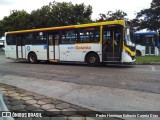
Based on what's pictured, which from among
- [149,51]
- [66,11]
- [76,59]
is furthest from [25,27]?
[76,59]

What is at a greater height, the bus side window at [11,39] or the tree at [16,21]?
the tree at [16,21]

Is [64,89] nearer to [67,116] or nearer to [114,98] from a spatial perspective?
[114,98]

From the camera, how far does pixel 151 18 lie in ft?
149

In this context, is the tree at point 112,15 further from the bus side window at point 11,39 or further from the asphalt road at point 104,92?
the asphalt road at point 104,92

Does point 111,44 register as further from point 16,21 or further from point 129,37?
point 16,21

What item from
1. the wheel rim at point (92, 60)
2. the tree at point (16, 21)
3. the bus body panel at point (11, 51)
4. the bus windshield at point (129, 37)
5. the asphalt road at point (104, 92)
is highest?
the tree at point (16, 21)

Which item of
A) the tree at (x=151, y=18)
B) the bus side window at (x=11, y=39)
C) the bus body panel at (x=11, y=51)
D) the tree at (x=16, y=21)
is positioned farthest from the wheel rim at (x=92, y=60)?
the tree at (x=151, y=18)

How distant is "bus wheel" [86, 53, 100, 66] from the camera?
55.3ft

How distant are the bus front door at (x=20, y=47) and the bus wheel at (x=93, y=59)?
6776 millimetres

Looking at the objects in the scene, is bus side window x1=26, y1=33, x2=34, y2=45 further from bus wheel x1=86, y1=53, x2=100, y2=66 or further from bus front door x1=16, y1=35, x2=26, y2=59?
bus wheel x1=86, y1=53, x2=100, y2=66

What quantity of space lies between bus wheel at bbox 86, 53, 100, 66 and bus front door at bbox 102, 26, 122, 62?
0.55 m

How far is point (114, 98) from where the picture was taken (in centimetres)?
733

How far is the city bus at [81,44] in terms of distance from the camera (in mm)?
15945

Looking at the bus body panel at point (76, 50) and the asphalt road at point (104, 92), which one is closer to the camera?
the asphalt road at point (104, 92)
